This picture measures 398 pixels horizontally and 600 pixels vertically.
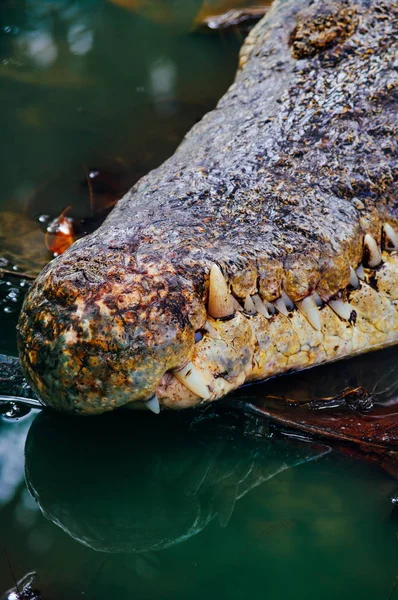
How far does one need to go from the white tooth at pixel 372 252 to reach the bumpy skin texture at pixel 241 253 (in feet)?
0.08

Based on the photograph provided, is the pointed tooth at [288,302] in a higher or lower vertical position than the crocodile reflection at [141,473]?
higher

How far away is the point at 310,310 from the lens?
8.88 ft

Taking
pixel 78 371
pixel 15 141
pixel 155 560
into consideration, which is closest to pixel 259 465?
pixel 155 560

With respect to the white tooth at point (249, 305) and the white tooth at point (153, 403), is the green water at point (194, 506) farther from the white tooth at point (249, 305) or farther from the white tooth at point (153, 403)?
the white tooth at point (249, 305)

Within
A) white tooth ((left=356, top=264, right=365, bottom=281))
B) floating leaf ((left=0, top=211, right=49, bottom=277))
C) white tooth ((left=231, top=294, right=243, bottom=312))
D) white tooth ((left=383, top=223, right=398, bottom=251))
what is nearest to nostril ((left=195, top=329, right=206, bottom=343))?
white tooth ((left=231, top=294, right=243, bottom=312))

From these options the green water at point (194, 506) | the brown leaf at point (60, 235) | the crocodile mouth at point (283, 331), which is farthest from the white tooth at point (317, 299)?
the brown leaf at point (60, 235)

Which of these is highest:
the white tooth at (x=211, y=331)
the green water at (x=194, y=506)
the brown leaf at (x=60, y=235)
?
the white tooth at (x=211, y=331)

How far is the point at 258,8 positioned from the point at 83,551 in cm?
522

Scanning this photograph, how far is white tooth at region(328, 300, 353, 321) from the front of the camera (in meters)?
2.79

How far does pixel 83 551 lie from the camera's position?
230 cm

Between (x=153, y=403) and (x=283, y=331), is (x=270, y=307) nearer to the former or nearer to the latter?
(x=283, y=331)

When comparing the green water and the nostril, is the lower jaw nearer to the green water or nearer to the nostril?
the nostril

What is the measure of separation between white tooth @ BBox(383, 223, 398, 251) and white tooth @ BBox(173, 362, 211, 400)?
935 millimetres

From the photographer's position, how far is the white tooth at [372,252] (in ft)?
9.26
